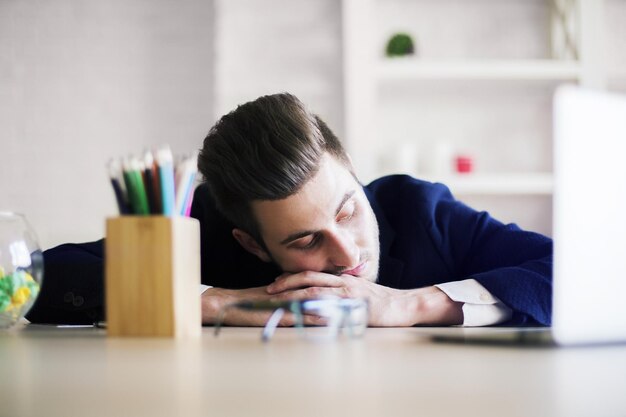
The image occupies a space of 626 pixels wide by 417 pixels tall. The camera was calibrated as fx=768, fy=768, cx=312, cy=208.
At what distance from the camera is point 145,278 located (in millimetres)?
856

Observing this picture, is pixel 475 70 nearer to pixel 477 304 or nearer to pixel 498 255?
pixel 498 255

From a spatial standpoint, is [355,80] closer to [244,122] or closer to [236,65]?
[236,65]

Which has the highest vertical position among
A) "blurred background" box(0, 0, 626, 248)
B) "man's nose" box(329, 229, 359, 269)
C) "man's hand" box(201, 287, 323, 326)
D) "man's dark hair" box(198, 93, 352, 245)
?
"blurred background" box(0, 0, 626, 248)

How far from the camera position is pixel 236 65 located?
3.56m

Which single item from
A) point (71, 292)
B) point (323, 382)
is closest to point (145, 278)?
point (323, 382)

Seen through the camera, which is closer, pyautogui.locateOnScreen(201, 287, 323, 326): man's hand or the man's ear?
pyautogui.locateOnScreen(201, 287, 323, 326): man's hand

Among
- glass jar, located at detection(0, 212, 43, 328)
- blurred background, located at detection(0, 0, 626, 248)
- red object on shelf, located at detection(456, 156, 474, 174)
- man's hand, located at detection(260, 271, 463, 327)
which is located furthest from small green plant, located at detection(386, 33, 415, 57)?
glass jar, located at detection(0, 212, 43, 328)

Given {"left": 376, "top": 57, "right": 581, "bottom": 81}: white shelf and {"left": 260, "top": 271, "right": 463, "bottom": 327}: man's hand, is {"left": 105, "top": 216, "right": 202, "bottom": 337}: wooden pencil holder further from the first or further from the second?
{"left": 376, "top": 57, "right": 581, "bottom": 81}: white shelf

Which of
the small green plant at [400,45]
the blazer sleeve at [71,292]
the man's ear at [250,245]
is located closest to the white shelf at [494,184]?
the small green plant at [400,45]

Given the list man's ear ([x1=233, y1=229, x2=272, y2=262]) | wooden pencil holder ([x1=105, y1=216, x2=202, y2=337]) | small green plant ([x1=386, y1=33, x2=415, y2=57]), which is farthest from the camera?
small green plant ([x1=386, y1=33, x2=415, y2=57])

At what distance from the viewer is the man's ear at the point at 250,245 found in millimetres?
1877

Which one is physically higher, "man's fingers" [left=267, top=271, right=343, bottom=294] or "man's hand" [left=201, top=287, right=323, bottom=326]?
"man's fingers" [left=267, top=271, right=343, bottom=294]

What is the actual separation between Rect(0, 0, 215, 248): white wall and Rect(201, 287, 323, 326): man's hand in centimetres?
265

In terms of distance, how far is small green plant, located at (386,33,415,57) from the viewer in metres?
3.55
